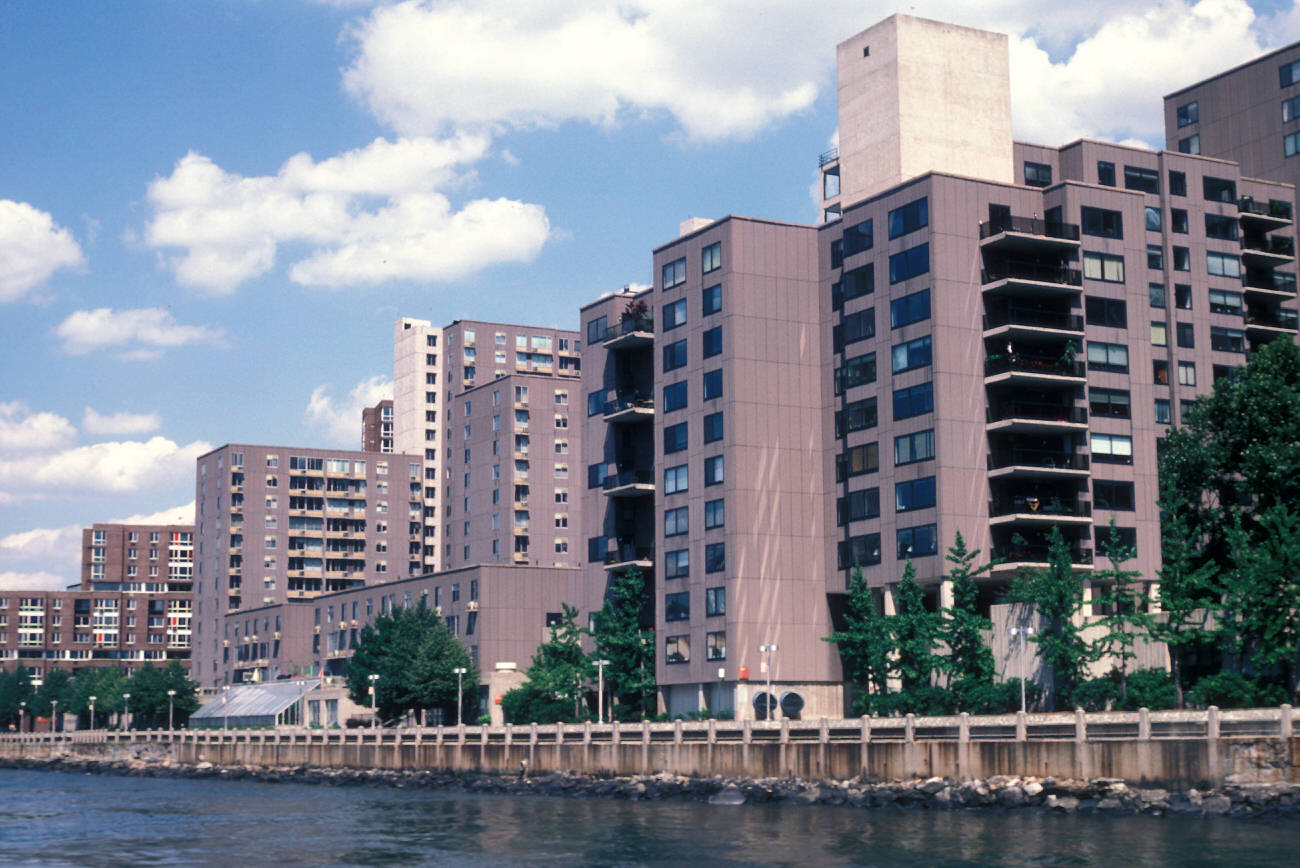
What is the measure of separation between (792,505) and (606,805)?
3358cm

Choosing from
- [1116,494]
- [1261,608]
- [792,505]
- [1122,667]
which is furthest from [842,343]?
[1261,608]

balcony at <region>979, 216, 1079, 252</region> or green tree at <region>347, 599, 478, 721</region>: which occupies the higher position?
balcony at <region>979, 216, 1079, 252</region>

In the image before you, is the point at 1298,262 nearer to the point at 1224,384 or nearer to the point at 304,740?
the point at 1224,384

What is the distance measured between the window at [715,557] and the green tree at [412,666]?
3571cm

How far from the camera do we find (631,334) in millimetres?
118625

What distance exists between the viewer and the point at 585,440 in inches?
4988

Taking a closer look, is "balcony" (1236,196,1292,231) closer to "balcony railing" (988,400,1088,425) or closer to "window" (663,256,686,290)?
"balcony railing" (988,400,1088,425)

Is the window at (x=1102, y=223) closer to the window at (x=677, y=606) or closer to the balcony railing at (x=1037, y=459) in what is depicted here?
the balcony railing at (x=1037, y=459)

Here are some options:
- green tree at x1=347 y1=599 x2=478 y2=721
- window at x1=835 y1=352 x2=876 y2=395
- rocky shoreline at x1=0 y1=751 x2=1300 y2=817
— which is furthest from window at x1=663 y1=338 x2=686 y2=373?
green tree at x1=347 y1=599 x2=478 y2=721

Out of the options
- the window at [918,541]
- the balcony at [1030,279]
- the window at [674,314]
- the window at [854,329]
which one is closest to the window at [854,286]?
the window at [854,329]

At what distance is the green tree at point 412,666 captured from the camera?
441 ft

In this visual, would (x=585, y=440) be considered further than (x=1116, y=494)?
Yes

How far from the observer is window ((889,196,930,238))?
Result: 331 ft

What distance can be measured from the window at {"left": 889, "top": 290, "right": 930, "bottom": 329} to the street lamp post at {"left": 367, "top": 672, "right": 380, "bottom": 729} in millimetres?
54477
